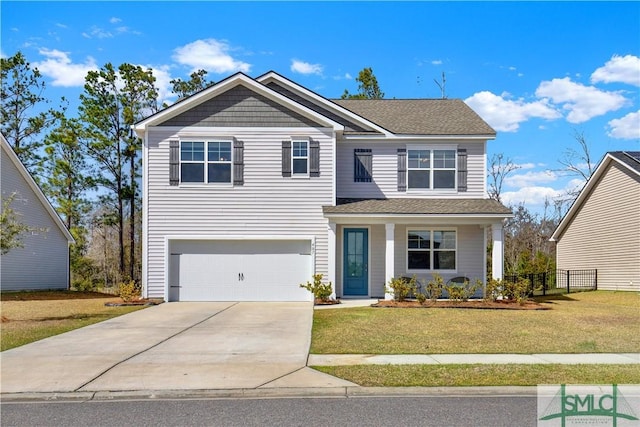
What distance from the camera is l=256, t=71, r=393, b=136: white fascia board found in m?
20.2

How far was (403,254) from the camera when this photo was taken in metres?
20.0

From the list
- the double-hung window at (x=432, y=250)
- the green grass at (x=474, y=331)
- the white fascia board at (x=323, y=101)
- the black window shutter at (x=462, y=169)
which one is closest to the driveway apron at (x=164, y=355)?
the green grass at (x=474, y=331)

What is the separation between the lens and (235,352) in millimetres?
9938

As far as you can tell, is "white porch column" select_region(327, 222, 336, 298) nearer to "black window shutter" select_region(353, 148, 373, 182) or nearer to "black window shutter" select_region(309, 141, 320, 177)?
"black window shutter" select_region(309, 141, 320, 177)

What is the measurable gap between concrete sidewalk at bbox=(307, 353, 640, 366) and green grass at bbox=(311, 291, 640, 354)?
0.34m

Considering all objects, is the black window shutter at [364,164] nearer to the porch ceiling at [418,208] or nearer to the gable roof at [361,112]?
the gable roof at [361,112]

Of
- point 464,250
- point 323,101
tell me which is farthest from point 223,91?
point 464,250

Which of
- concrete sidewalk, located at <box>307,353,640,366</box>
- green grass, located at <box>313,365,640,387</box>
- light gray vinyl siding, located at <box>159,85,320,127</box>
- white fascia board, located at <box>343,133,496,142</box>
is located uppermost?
light gray vinyl siding, located at <box>159,85,320,127</box>

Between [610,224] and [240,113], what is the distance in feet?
56.3

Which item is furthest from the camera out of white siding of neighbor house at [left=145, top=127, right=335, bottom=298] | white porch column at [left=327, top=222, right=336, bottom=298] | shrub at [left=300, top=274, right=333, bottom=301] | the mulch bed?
white siding of neighbor house at [left=145, top=127, right=335, bottom=298]

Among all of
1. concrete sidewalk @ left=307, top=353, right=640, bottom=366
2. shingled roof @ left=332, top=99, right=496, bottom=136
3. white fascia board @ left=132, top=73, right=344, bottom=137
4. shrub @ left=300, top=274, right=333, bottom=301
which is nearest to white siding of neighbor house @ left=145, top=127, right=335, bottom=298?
white fascia board @ left=132, top=73, right=344, bottom=137

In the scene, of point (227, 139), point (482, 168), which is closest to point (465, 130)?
point (482, 168)

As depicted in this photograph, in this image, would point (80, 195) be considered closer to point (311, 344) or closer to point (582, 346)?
point (311, 344)

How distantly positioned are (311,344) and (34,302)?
13776 mm
